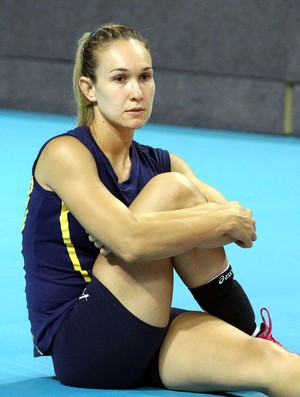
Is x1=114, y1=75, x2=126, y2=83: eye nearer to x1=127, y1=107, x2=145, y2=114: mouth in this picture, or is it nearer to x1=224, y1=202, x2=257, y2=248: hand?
x1=127, y1=107, x2=145, y2=114: mouth

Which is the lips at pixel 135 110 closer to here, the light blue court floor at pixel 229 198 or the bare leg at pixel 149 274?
the bare leg at pixel 149 274

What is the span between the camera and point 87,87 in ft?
10.5

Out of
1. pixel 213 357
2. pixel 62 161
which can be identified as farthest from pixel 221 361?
pixel 62 161

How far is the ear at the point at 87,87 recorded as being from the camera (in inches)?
125

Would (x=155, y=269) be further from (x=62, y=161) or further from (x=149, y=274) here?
(x=62, y=161)

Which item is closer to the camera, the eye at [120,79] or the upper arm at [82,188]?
the upper arm at [82,188]

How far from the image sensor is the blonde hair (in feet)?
10.3

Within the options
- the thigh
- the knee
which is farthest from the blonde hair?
the thigh

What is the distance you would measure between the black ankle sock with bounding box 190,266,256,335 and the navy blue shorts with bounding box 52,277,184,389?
21cm

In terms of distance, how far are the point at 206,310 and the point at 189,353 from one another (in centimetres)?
25

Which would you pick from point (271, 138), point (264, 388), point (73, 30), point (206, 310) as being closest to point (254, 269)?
point (206, 310)

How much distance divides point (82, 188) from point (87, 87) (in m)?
0.43

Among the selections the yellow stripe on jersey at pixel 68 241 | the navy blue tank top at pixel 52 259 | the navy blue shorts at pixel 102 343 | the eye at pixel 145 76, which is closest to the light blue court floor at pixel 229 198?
the navy blue shorts at pixel 102 343

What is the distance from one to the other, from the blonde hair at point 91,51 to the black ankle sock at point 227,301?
60 centimetres
